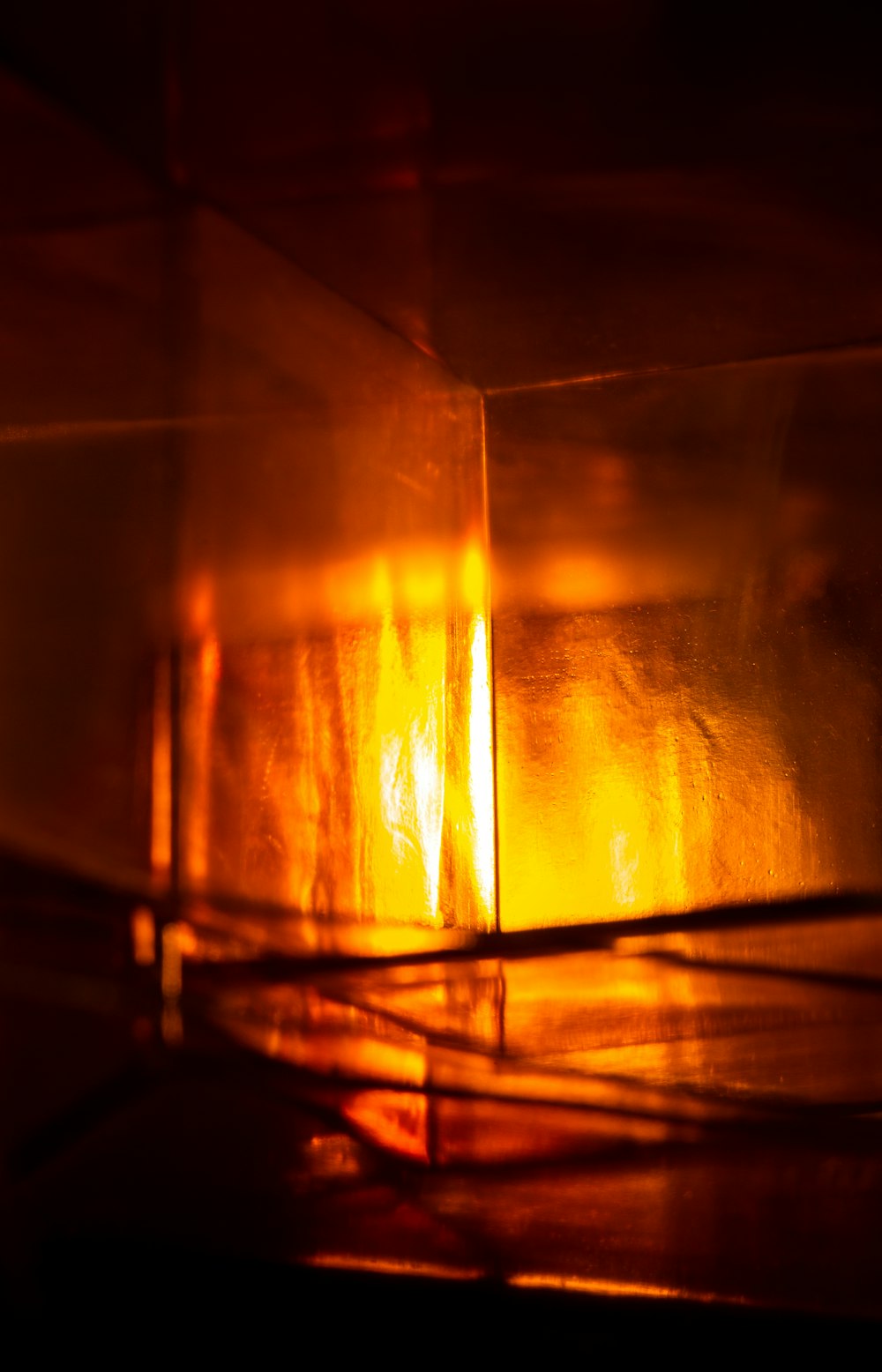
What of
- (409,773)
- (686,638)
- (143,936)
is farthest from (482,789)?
(143,936)

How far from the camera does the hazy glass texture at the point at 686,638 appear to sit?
3377 millimetres

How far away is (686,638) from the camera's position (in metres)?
3.50

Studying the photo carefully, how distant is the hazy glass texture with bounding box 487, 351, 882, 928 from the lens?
338 cm

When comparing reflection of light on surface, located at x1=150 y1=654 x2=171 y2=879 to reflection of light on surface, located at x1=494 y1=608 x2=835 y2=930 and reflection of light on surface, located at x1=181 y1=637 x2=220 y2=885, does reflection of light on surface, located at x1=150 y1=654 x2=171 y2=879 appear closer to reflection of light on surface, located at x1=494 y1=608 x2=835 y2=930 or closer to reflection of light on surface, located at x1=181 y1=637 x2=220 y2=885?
reflection of light on surface, located at x1=181 y1=637 x2=220 y2=885

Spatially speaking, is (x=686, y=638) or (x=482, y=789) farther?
(x=482, y=789)

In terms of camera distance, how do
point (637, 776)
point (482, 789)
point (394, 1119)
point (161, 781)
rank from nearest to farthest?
1. point (394, 1119)
2. point (161, 781)
3. point (637, 776)
4. point (482, 789)

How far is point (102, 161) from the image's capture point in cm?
311

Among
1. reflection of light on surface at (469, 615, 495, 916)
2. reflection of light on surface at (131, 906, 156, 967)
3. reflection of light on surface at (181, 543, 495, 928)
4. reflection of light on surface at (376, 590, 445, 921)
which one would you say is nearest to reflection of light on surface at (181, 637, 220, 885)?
reflection of light on surface at (181, 543, 495, 928)

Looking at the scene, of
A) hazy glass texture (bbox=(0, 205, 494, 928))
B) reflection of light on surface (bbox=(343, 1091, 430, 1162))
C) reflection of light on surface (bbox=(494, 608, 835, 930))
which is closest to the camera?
reflection of light on surface (bbox=(343, 1091, 430, 1162))

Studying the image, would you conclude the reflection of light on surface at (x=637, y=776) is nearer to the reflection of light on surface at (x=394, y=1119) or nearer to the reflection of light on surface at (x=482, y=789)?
the reflection of light on surface at (x=482, y=789)

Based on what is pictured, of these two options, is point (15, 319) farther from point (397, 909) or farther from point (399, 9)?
point (397, 909)

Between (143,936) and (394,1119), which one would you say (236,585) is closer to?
(143,936)

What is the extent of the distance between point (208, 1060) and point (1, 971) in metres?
0.53

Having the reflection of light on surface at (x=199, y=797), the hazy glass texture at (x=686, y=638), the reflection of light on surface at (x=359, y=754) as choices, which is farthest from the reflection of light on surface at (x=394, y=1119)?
the reflection of light on surface at (x=199, y=797)
